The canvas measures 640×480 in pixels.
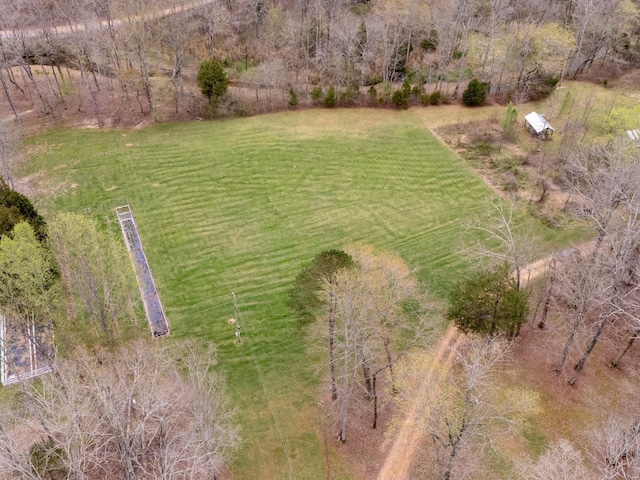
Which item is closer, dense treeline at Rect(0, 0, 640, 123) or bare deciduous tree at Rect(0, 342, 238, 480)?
bare deciduous tree at Rect(0, 342, 238, 480)

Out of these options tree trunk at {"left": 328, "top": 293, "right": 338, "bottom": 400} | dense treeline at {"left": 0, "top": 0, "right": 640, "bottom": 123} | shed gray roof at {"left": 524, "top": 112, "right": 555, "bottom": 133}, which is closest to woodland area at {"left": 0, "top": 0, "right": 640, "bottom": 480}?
tree trunk at {"left": 328, "top": 293, "right": 338, "bottom": 400}

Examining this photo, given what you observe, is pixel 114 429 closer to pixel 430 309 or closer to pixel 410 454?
pixel 410 454

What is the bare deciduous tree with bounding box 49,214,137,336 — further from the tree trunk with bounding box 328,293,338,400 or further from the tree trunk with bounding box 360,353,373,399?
the tree trunk with bounding box 360,353,373,399

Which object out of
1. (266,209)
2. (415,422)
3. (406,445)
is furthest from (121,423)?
(266,209)

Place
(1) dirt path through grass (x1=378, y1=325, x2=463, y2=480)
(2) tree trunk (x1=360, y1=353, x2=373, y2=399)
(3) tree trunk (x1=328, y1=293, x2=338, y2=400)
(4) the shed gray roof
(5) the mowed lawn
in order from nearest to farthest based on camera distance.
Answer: (1) dirt path through grass (x1=378, y1=325, x2=463, y2=480) < (2) tree trunk (x1=360, y1=353, x2=373, y2=399) < (3) tree trunk (x1=328, y1=293, x2=338, y2=400) < (5) the mowed lawn < (4) the shed gray roof

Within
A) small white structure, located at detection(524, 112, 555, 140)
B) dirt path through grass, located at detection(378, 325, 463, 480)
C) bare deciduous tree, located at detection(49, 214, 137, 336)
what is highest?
bare deciduous tree, located at detection(49, 214, 137, 336)

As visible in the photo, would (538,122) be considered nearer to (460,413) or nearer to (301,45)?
(301,45)

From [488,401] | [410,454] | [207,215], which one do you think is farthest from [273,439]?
[207,215]

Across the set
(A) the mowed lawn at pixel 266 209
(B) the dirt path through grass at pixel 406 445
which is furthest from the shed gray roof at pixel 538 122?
(B) the dirt path through grass at pixel 406 445

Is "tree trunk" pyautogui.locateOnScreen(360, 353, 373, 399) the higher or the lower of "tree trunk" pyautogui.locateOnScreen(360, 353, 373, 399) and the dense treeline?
the lower
